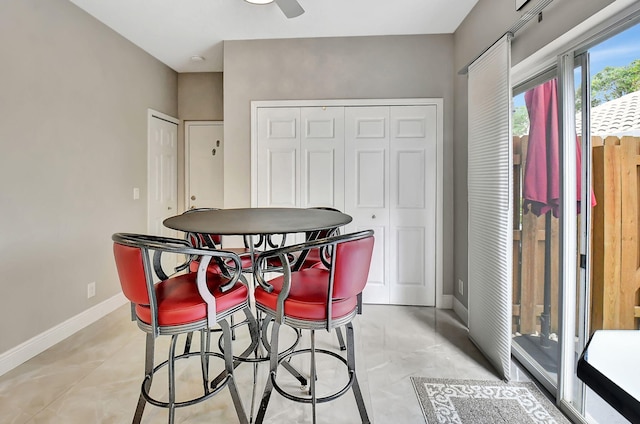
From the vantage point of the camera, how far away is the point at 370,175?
3.33m

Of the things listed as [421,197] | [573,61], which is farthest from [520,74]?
[421,197]

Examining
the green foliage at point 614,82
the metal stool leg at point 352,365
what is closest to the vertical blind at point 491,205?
the green foliage at point 614,82

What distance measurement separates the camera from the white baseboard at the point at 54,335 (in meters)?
2.17

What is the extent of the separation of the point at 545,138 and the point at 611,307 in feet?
3.28

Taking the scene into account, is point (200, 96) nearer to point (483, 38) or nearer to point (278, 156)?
point (278, 156)

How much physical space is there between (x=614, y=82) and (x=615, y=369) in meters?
1.37

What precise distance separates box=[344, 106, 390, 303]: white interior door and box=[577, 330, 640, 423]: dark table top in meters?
2.43

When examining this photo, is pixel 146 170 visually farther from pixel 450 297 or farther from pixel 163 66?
pixel 450 297

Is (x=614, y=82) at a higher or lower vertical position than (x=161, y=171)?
higher

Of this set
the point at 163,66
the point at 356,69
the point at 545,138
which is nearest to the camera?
the point at 545,138

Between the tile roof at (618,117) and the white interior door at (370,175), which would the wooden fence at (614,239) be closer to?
the tile roof at (618,117)

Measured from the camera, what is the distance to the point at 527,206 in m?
2.22

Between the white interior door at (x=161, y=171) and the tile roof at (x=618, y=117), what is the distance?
3.90m

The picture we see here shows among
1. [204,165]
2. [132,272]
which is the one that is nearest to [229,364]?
[132,272]
